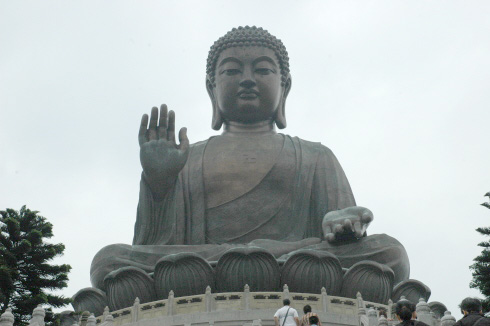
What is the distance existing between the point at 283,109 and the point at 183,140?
3.16 metres

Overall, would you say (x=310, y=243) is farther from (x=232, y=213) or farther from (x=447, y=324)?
(x=447, y=324)

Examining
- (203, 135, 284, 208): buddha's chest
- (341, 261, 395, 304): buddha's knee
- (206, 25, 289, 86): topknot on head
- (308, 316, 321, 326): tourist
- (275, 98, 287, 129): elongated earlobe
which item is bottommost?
(308, 316, 321, 326): tourist

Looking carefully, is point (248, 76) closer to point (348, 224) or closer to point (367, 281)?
point (348, 224)

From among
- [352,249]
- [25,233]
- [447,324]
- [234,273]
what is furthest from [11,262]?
[447,324]

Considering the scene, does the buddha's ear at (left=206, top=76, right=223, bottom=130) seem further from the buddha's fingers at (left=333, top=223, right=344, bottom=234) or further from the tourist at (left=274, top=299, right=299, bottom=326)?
the tourist at (left=274, top=299, right=299, bottom=326)

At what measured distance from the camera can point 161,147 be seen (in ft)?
47.0

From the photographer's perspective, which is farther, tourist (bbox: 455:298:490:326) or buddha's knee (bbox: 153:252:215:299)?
buddha's knee (bbox: 153:252:215:299)

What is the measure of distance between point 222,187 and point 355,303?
419 centimetres

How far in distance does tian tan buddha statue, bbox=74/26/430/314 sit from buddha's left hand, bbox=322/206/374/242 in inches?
0.6

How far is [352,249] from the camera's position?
1372 centimetres

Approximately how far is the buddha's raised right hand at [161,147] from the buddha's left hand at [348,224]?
249 centimetres

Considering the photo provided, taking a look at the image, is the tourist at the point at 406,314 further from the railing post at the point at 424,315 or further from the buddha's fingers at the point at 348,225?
the buddha's fingers at the point at 348,225

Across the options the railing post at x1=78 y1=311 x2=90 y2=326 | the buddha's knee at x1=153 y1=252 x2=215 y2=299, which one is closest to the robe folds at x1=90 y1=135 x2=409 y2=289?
the buddha's knee at x1=153 y1=252 x2=215 y2=299

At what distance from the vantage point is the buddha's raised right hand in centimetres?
1436
